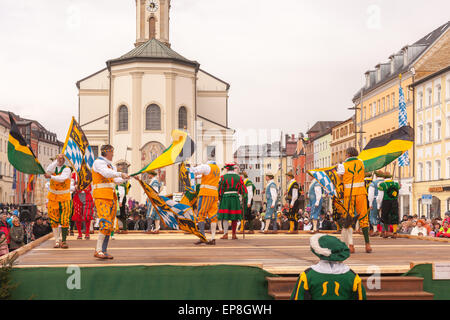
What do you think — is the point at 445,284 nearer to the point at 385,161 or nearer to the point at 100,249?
the point at 385,161

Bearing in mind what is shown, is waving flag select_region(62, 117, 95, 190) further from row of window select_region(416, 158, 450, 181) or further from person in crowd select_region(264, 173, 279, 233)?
row of window select_region(416, 158, 450, 181)

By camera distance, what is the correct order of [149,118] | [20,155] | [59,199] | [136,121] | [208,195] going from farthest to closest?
1. [149,118]
2. [136,121]
3. [208,195]
4. [59,199]
5. [20,155]

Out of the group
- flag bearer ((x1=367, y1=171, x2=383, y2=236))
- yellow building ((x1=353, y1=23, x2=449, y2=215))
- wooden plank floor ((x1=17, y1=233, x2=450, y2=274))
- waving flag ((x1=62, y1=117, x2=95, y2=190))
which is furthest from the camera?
yellow building ((x1=353, y1=23, x2=449, y2=215))

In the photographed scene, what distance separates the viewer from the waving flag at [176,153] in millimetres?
10155

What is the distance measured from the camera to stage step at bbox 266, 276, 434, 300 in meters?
8.46

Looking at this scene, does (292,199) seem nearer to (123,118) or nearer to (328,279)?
(328,279)

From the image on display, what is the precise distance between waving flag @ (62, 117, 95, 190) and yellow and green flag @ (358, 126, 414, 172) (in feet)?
17.6

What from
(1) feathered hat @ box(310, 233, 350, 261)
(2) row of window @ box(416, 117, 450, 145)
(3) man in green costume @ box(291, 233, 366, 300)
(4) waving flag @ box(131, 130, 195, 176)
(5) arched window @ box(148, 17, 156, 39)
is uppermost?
(5) arched window @ box(148, 17, 156, 39)

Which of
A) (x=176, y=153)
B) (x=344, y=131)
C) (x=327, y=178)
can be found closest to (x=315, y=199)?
(x=327, y=178)

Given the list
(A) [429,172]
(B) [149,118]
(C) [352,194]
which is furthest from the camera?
(B) [149,118]

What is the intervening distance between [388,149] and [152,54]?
54.6 m

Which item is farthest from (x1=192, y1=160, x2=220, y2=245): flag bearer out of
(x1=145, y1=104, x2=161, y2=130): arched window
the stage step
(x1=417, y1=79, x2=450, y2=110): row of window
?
(x1=145, y1=104, x2=161, y2=130): arched window

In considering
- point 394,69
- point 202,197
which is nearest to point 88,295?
point 202,197

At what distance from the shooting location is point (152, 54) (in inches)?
2596
